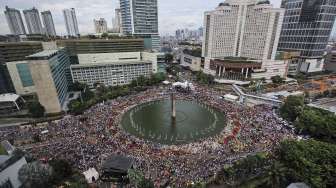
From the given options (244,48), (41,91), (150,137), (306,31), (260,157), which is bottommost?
(150,137)

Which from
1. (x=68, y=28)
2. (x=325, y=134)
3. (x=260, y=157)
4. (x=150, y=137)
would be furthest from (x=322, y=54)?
(x=68, y=28)

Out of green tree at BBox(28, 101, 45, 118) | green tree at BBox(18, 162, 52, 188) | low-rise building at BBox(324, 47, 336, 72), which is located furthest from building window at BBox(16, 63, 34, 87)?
low-rise building at BBox(324, 47, 336, 72)

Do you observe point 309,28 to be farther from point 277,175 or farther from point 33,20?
point 33,20

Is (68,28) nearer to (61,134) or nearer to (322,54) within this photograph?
(61,134)

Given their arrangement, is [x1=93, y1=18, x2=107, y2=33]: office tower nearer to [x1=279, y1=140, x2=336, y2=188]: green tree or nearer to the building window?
the building window

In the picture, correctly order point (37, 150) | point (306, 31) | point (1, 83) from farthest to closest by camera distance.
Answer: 1. point (306, 31)
2. point (1, 83)
3. point (37, 150)

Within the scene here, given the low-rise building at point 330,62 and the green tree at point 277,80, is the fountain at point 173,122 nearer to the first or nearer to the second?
the green tree at point 277,80
